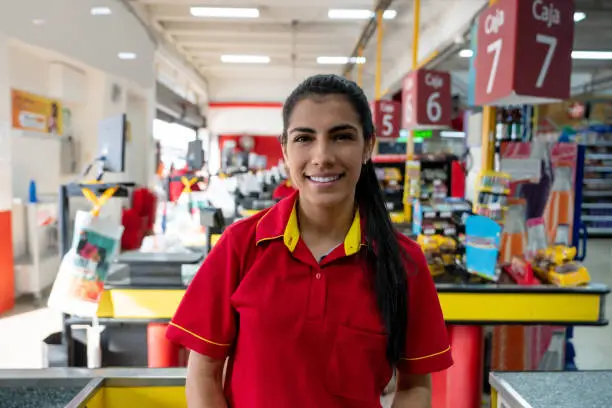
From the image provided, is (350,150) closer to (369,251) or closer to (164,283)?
(369,251)

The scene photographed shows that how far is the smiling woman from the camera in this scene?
3.56ft

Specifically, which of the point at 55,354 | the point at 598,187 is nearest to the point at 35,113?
Result: the point at 55,354

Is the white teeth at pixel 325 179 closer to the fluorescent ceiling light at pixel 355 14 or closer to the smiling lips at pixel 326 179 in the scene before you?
the smiling lips at pixel 326 179

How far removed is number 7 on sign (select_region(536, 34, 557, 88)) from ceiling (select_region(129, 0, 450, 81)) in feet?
20.4

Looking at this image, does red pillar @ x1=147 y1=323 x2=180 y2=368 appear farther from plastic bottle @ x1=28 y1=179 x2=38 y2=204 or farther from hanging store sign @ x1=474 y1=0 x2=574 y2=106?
plastic bottle @ x1=28 y1=179 x2=38 y2=204

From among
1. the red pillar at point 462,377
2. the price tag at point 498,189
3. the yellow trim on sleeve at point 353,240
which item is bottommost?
the red pillar at point 462,377

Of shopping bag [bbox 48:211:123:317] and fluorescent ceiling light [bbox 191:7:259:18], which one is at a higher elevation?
fluorescent ceiling light [bbox 191:7:259:18]

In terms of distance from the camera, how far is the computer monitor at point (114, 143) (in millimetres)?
2758

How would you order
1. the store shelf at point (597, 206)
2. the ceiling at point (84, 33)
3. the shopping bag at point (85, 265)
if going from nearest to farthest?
the shopping bag at point (85, 265) < the ceiling at point (84, 33) < the store shelf at point (597, 206)

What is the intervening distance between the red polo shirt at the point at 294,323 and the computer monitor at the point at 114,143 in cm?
186

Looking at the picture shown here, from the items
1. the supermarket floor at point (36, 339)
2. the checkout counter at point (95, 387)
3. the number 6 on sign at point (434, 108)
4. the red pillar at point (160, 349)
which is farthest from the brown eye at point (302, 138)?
the number 6 on sign at point (434, 108)

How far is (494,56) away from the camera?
119 inches

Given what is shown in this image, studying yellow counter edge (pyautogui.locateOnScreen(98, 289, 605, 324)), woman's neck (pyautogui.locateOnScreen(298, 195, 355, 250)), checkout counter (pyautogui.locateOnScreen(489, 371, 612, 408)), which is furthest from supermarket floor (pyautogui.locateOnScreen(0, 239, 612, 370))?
woman's neck (pyautogui.locateOnScreen(298, 195, 355, 250))

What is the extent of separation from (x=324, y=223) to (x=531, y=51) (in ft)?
7.21
